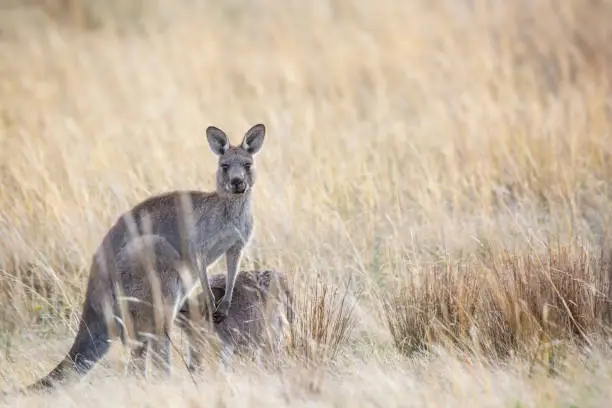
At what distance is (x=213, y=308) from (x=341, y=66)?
6.22m

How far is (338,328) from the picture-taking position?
602cm

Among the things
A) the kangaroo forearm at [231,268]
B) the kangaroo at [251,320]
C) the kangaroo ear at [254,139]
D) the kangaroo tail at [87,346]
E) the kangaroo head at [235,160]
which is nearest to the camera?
the kangaroo tail at [87,346]

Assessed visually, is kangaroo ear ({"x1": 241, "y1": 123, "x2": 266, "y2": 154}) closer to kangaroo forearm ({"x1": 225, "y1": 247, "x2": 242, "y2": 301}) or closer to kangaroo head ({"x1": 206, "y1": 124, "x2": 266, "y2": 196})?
kangaroo head ({"x1": 206, "y1": 124, "x2": 266, "y2": 196})

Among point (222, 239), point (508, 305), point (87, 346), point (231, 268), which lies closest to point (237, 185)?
point (222, 239)

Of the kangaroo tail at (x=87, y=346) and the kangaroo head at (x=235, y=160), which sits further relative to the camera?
the kangaroo head at (x=235, y=160)

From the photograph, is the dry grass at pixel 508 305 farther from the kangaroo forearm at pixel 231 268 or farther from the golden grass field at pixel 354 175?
the kangaroo forearm at pixel 231 268

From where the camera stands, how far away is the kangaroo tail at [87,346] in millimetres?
5727

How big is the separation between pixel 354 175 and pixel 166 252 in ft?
10.2

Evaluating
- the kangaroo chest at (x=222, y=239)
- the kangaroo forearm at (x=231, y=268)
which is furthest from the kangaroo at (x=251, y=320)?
the kangaroo chest at (x=222, y=239)

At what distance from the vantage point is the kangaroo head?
21.1 ft

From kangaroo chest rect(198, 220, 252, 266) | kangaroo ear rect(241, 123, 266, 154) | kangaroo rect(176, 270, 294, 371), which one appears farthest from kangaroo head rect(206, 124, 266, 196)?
kangaroo rect(176, 270, 294, 371)

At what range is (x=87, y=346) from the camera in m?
5.80

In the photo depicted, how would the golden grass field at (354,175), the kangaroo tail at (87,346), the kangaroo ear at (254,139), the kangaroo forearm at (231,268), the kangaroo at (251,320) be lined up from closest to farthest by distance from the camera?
the golden grass field at (354,175) < the kangaroo tail at (87,346) < the kangaroo at (251,320) < the kangaroo forearm at (231,268) < the kangaroo ear at (254,139)

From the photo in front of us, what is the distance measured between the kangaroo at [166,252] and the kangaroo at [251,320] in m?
0.10
